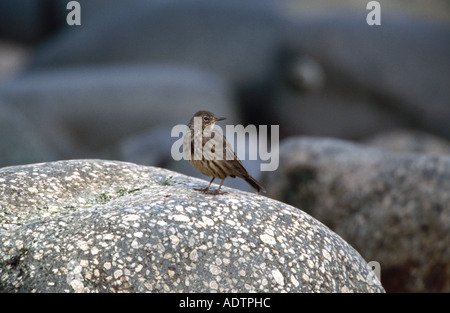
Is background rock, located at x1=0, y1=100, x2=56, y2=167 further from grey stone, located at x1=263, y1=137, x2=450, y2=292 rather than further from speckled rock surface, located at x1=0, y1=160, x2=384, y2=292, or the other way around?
speckled rock surface, located at x1=0, y1=160, x2=384, y2=292

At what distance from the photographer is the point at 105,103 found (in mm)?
13336

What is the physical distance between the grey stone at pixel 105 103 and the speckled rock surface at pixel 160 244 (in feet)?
25.6

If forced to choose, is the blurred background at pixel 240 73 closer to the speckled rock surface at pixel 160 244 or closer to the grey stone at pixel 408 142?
the grey stone at pixel 408 142

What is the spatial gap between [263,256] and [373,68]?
455 inches

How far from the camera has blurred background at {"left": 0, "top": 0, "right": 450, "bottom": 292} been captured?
13.4 meters

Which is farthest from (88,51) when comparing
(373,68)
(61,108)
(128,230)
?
(128,230)

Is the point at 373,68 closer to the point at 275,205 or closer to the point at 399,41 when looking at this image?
the point at 399,41

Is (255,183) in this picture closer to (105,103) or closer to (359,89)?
(105,103)

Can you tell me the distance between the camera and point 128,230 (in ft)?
13.5

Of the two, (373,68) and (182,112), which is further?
(373,68)

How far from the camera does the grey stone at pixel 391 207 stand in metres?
7.36

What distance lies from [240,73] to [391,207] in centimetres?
850

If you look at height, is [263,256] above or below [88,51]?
below

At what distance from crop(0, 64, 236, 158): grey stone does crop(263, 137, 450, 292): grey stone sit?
570 centimetres
